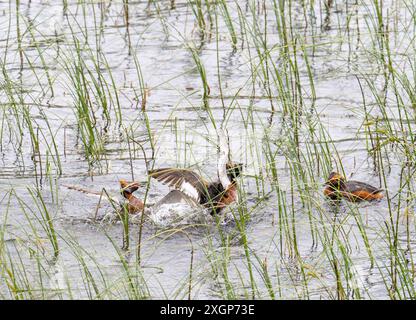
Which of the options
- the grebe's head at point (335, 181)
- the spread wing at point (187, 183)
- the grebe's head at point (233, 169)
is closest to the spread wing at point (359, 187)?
the grebe's head at point (335, 181)

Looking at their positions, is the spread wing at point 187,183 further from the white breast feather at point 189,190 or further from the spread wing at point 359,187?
the spread wing at point 359,187

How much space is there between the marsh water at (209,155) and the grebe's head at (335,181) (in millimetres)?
152

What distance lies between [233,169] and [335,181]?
30.0 inches

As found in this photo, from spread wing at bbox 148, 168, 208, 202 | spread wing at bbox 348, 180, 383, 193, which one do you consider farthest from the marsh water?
spread wing at bbox 148, 168, 208, 202

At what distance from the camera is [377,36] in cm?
1033

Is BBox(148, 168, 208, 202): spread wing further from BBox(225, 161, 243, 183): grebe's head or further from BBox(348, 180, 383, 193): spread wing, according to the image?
BBox(348, 180, 383, 193): spread wing

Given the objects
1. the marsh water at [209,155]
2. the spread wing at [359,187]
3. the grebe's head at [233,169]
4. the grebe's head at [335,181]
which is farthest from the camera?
the spread wing at [359,187]

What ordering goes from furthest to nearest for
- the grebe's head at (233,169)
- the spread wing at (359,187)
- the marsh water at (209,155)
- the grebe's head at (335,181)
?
the spread wing at (359,187), the grebe's head at (233,169), the grebe's head at (335,181), the marsh water at (209,155)

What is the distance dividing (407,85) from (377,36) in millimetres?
2441

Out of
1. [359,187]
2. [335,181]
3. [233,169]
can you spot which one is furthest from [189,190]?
[359,187]

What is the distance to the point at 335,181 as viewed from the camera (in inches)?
312

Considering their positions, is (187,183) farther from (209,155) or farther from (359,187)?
(359,187)

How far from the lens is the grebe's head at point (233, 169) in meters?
7.99
